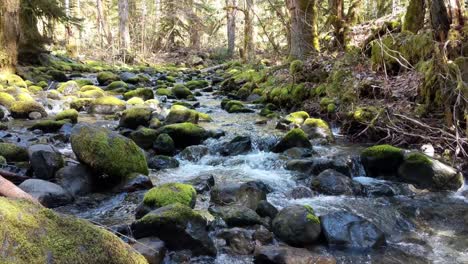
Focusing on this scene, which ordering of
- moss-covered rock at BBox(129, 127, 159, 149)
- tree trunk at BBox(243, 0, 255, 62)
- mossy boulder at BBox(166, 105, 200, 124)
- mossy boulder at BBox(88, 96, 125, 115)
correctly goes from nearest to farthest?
1. moss-covered rock at BBox(129, 127, 159, 149)
2. mossy boulder at BBox(166, 105, 200, 124)
3. mossy boulder at BBox(88, 96, 125, 115)
4. tree trunk at BBox(243, 0, 255, 62)

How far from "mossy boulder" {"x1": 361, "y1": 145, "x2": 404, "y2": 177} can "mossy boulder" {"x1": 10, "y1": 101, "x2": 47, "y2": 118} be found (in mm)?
6431

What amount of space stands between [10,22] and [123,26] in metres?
11.9

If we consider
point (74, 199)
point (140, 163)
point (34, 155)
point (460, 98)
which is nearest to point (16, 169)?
point (34, 155)

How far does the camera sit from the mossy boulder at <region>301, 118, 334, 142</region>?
7.57 metres

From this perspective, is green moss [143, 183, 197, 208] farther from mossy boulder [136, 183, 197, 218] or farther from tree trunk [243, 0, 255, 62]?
tree trunk [243, 0, 255, 62]

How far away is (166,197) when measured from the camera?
4160 mm

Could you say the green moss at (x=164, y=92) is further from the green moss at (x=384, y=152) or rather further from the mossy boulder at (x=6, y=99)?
the green moss at (x=384, y=152)

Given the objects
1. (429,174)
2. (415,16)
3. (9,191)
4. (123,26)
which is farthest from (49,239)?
(123,26)

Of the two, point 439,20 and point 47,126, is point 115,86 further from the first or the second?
point 439,20

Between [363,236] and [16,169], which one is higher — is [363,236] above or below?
below

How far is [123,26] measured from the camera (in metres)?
23.2

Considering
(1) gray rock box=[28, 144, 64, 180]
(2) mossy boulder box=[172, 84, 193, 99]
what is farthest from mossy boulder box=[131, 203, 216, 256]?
(2) mossy boulder box=[172, 84, 193, 99]

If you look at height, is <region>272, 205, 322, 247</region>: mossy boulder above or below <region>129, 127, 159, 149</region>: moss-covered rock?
below

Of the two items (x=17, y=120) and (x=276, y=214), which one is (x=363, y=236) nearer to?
(x=276, y=214)
